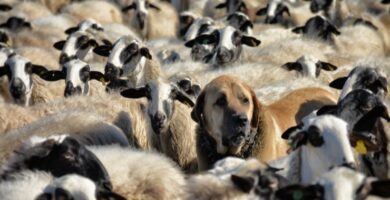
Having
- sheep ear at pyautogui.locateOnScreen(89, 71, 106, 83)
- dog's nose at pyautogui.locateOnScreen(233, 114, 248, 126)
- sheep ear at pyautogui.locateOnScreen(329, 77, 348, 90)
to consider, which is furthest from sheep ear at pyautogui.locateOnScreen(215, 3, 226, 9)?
dog's nose at pyautogui.locateOnScreen(233, 114, 248, 126)

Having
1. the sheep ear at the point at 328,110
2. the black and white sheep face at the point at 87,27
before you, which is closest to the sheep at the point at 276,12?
the black and white sheep face at the point at 87,27

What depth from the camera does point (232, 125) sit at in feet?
19.2

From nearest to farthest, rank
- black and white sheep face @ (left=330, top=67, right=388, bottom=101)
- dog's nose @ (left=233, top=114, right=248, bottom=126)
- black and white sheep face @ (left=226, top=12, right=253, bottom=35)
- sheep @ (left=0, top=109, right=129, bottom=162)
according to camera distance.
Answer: dog's nose @ (left=233, top=114, right=248, bottom=126)
sheep @ (left=0, top=109, right=129, bottom=162)
black and white sheep face @ (left=330, top=67, right=388, bottom=101)
black and white sheep face @ (left=226, top=12, right=253, bottom=35)

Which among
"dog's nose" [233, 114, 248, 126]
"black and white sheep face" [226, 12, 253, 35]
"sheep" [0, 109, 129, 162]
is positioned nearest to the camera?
"dog's nose" [233, 114, 248, 126]

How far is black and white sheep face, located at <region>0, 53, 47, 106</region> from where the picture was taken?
8.65m

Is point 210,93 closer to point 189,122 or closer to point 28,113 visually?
point 189,122

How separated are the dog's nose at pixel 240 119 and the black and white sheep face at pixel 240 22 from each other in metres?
7.61

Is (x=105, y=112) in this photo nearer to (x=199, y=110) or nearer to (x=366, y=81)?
(x=199, y=110)

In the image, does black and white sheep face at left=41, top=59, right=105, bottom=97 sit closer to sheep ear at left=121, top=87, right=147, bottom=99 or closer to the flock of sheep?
the flock of sheep

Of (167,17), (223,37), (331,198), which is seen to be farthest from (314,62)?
(167,17)

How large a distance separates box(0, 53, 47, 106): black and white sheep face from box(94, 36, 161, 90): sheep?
→ 76 centimetres

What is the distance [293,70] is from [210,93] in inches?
155

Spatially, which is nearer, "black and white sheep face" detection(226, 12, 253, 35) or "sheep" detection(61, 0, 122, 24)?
"black and white sheep face" detection(226, 12, 253, 35)

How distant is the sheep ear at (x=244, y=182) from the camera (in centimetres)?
446
